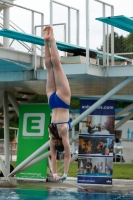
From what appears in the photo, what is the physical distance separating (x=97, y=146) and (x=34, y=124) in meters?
3.25

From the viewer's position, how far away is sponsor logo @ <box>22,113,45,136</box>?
2462cm

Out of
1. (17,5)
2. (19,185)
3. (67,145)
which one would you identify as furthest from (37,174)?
(67,145)

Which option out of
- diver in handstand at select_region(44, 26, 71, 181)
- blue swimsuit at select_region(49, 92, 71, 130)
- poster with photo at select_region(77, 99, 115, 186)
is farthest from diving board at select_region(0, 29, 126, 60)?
blue swimsuit at select_region(49, 92, 71, 130)

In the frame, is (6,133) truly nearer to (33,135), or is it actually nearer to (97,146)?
(33,135)

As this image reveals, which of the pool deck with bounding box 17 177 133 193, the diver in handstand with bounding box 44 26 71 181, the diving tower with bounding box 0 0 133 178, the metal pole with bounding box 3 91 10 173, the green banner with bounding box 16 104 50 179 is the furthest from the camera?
the metal pole with bounding box 3 91 10 173

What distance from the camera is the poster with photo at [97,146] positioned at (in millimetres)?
22594

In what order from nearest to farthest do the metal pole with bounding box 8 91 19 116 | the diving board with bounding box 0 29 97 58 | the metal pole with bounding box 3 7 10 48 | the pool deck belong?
1. the diving board with bounding box 0 29 97 58
2. the metal pole with bounding box 3 7 10 48
3. the pool deck
4. the metal pole with bounding box 8 91 19 116

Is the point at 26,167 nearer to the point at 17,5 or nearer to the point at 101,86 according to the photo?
the point at 101,86

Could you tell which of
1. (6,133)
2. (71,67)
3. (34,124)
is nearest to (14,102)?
(6,133)

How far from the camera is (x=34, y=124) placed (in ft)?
81.1

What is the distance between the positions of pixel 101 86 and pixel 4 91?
180 inches

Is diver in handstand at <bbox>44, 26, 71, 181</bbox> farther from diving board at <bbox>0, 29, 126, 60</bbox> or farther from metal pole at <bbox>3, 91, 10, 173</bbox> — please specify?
metal pole at <bbox>3, 91, 10, 173</bbox>

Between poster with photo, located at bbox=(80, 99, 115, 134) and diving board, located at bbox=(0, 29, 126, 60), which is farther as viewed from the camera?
poster with photo, located at bbox=(80, 99, 115, 134)

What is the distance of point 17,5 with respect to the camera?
67.1 ft
